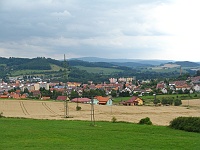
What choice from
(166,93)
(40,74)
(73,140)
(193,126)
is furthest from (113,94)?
(40,74)

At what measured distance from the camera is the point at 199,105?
72438 mm

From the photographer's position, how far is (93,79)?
182500 millimetres

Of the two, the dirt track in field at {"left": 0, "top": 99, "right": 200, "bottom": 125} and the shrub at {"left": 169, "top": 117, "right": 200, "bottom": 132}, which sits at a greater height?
the shrub at {"left": 169, "top": 117, "right": 200, "bottom": 132}

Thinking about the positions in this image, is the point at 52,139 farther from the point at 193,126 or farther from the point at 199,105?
the point at 199,105

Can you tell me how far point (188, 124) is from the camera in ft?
88.4

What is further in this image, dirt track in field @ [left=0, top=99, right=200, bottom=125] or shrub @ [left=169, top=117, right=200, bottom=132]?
dirt track in field @ [left=0, top=99, right=200, bottom=125]

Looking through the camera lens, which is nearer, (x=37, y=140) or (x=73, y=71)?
(x=37, y=140)

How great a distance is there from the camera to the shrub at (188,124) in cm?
2631

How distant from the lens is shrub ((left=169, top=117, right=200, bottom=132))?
1036 inches

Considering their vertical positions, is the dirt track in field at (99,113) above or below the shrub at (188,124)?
below

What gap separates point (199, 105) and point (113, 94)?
36227 millimetres

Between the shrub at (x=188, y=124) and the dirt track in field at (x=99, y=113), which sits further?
the dirt track in field at (x=99, y=113)

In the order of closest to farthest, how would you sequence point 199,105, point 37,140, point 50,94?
point 37,140 → point 199,105 → point 50,94

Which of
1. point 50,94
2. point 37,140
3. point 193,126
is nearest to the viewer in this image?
point 37,140
